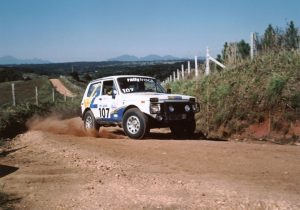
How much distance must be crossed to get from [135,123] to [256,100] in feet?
14.5

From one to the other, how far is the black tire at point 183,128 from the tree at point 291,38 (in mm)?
6970

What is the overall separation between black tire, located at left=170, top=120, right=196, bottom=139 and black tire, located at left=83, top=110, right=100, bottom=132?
2.58 m

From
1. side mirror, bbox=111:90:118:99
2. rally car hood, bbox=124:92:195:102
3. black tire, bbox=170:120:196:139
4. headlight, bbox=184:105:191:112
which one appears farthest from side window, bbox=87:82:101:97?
headlight, bbox=184:105:191:112

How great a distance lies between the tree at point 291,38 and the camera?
62.1 feet

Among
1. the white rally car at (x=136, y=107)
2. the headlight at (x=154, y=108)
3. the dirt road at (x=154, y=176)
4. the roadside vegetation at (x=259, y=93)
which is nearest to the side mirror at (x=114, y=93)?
the white rally car at (x=136, y=107)

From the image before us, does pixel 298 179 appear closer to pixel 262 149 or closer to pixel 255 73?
pixel 262 149

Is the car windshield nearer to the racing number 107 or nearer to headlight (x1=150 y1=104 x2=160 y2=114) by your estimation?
the racing number 107

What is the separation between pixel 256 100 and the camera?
610 inches

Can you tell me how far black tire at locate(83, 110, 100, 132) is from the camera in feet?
51.5

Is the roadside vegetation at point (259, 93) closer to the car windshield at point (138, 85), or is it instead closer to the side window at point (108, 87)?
the car windshield at point (138, 85)

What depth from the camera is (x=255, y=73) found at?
17094mm

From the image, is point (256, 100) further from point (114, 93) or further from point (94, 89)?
point (94, 89)

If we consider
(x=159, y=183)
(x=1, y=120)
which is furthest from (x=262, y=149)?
(x=1, y=120)

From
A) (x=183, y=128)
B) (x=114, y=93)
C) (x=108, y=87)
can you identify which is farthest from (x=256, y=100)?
(x=108, y=87)
